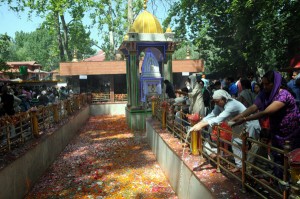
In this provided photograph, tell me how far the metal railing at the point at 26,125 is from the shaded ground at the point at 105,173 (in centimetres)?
109

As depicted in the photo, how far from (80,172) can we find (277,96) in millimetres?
5565

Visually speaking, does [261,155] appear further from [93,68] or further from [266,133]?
[93,68]

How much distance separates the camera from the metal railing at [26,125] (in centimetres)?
595

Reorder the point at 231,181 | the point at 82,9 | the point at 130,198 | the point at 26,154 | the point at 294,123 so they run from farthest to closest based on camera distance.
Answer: the point at 82,9 < the point at 26,154 < the point at 130,198 < the point at 231,181 < the point at 294,123

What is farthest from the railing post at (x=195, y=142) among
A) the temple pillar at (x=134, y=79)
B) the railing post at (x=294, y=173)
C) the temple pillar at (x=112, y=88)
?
the temple pillar at (x=112, y=88)

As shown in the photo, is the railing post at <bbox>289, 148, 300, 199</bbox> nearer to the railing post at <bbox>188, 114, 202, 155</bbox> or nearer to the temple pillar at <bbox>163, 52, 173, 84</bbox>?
the railing post at <bbox>188, 114, 202, 155</bbox>

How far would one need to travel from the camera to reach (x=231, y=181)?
3748 mm

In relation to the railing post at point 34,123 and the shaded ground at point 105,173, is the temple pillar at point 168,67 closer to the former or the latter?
the shaded ground at point 105,173

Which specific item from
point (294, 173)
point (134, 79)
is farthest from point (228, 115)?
point (134, 79)

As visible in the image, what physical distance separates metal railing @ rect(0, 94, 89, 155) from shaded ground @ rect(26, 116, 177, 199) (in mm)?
1086

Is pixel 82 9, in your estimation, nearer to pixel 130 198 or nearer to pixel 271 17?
pixel 271 17

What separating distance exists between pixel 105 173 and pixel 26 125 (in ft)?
8.10

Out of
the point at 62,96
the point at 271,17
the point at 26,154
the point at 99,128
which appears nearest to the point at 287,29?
the point at 271,17

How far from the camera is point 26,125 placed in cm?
716
